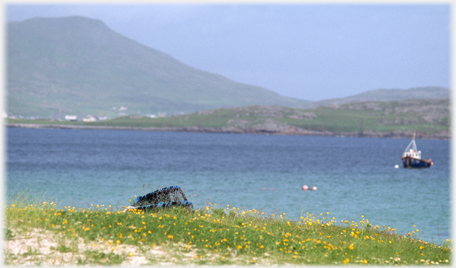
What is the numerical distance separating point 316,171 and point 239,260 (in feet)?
210

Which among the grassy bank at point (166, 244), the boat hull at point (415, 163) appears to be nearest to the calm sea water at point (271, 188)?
the boat hull at point (415, 163)

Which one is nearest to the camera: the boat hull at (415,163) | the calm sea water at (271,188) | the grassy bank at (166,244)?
the grassy bank at (166,244)

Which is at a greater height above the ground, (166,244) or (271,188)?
(166,244)

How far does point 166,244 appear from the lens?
11.0m

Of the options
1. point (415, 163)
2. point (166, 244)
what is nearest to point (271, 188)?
point (166, 244)

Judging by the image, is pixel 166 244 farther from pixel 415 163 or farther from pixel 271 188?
pixel 415 163

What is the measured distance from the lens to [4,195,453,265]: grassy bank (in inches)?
399

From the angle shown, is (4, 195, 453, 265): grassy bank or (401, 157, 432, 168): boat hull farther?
(401, 157, 432, 168): boat hull

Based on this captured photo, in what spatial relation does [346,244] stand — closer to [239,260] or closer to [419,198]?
[239,260]

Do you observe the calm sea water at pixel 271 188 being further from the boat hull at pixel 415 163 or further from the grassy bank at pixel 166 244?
the grassy bank at pixel 166 244

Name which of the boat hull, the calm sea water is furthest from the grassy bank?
the boat hull

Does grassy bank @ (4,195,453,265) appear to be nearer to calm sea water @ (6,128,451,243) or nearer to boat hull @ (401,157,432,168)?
calm sea water @ (6,128,451,243)

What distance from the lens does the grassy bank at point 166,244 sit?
10125mm

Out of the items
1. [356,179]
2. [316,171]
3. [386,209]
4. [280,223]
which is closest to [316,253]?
[280,223]
